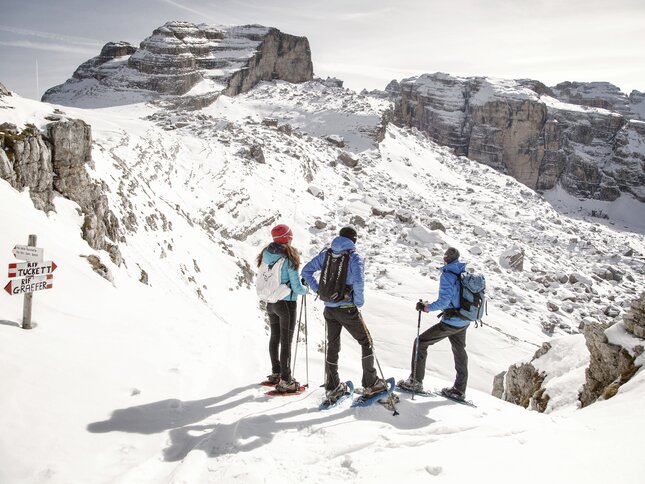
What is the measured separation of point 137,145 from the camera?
25.9 meters

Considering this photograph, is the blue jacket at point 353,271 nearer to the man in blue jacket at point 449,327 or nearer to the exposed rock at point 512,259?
the man in blue jacket at point 449,327

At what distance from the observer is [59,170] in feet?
33.8

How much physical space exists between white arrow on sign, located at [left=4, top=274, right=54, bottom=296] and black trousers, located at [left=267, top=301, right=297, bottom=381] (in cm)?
302

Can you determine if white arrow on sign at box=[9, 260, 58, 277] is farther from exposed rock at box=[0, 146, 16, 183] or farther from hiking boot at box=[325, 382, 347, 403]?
exposed rock at box=[0, 146, 16, 183]

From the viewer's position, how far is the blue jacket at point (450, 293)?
17.5 ft

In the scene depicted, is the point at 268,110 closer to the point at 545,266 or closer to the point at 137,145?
the point at 137,145

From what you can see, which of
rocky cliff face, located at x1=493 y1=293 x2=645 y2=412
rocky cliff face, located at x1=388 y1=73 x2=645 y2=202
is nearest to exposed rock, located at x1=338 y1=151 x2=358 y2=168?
rocky cliff face, located at x1=493 y1=293 x2=645 y2=412

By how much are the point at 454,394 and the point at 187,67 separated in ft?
260

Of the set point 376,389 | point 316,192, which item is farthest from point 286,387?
point 316,192

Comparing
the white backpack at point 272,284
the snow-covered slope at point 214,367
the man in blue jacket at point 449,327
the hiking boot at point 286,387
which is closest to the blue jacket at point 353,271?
the white backpack at point 272,284

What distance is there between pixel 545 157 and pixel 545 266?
86420 millimetres

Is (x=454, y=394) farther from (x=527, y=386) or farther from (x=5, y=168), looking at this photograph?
(x=5, y=168)

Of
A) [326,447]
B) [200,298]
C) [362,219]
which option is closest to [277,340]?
[326,447]

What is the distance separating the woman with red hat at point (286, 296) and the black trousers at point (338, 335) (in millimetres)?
520
